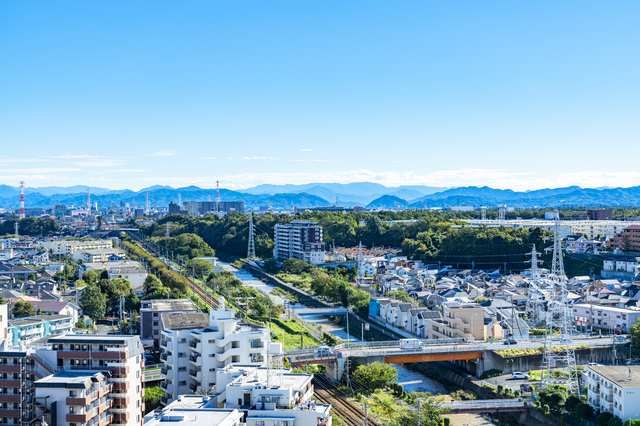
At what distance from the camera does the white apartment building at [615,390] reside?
8562 millimetres

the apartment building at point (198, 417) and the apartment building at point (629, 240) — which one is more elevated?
the apartment building at point (629, 240)

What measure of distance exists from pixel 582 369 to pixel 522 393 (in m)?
1.58

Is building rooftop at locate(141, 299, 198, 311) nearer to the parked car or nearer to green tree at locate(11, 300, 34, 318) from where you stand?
green tree at locate(11, 300, 34, 318)

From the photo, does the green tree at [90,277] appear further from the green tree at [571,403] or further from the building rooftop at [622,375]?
the building rooftop at [622,375]

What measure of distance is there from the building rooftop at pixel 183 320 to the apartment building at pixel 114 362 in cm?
244

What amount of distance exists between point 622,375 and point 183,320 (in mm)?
8182

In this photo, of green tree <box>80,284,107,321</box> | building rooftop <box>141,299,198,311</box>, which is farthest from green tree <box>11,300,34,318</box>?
building rooftop <box>141,299,198,311</box>

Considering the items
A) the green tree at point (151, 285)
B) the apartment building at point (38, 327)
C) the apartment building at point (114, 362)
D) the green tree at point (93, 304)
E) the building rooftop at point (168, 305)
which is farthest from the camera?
the green tree at point (151, 285)

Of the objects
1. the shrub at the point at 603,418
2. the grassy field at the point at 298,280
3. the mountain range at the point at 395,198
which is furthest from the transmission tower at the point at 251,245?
the mountain range at the point at 395,198

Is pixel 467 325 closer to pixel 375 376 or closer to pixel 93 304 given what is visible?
pixel 375 376

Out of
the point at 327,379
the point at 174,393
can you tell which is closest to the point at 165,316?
the point at 174,393

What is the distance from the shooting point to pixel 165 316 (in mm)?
12016

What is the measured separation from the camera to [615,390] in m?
8.85

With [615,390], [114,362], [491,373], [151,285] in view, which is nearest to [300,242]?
[151,285]
